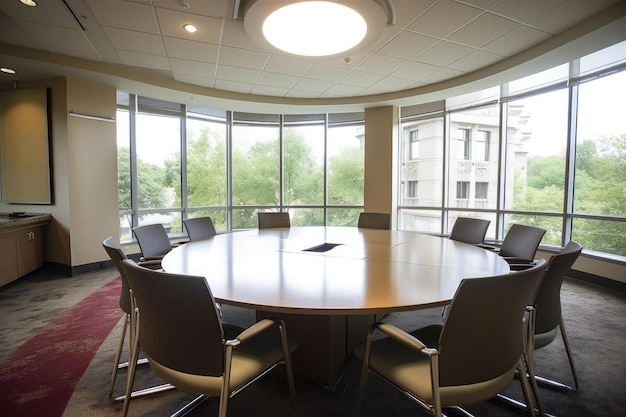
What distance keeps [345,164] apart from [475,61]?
333 cm

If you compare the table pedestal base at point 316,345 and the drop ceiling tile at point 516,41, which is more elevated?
the drop ceiling tile at point 516,41

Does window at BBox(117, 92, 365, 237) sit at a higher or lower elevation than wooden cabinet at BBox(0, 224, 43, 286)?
higher

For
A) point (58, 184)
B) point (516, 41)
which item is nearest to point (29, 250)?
point (58, 184)

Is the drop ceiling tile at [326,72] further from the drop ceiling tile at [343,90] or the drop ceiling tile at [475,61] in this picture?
the drop ceiling tile at [475,61]

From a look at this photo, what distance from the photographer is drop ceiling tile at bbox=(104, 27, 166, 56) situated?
137 inches

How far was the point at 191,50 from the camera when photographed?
154 inches

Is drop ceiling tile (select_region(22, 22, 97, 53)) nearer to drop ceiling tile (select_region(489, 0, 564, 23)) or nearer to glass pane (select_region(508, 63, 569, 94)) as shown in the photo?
drop ceiling tile (select_region(489, 0, 564, 23))

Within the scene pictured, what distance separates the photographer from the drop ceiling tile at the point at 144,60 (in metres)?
4.05

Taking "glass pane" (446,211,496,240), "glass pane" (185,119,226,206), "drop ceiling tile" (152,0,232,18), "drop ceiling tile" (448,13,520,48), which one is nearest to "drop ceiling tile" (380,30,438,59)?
"drop ceiling tile" (448,13,520,48)

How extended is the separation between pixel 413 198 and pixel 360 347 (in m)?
5.41

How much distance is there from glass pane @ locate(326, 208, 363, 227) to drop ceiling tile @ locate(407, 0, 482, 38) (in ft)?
13.6

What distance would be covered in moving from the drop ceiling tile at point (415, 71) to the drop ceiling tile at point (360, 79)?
0.32 m

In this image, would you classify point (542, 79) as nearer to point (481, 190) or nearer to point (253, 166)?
point (481, 190)

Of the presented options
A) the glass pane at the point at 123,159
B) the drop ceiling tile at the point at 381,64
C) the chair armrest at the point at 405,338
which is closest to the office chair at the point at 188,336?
the chair armrest at the point at 405,338
